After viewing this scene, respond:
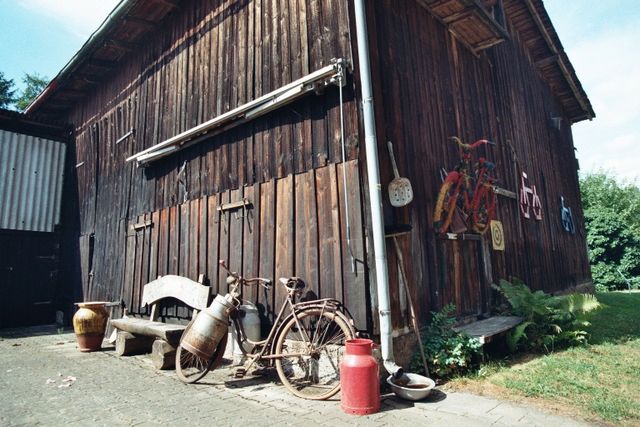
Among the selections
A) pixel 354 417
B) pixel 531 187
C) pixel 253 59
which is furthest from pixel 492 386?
pixel 531 187

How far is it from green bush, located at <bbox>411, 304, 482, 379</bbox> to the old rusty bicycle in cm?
107

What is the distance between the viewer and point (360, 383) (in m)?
3.72

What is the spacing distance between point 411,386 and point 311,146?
3.11 meters

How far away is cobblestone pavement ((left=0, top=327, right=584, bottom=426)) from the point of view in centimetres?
356

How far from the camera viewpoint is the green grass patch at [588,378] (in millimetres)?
3675

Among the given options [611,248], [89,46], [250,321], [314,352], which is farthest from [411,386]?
[611,248]

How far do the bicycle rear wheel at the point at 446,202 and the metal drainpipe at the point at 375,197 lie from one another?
171 cm

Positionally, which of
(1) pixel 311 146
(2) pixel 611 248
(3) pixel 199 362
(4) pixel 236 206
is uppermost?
(1) pixel 311 146

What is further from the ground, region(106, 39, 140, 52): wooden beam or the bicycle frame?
region(106, 39, 140, 52): wooden beam

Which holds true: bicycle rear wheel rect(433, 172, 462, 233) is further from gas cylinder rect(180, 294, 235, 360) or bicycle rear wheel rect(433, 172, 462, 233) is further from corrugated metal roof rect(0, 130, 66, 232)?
corrugated metal roof rect(0, 130, 66, 232)

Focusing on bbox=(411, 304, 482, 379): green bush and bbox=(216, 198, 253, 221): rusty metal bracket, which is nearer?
bbox=(411, 304, 482, 379): green bush

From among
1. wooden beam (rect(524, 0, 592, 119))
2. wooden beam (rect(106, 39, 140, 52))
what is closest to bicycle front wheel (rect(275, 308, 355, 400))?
wooden beam (rect(106, 39, 140, 52))

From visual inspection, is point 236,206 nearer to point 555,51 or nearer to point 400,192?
point 400,192

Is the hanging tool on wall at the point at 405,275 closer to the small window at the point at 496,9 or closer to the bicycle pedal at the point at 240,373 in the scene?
the bicycle pedal at the point at 240,373
